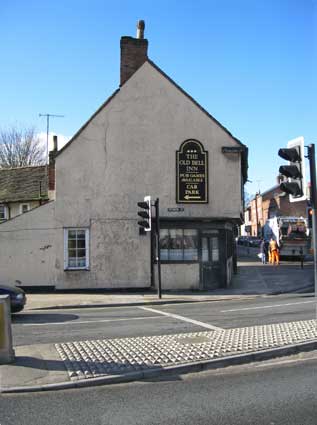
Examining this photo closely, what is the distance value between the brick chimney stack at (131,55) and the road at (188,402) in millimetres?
16228

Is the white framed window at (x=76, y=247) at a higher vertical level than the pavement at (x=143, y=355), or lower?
higher

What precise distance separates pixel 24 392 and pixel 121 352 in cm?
200

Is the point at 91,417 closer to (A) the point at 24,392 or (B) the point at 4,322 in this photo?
(A) the point at 24,392

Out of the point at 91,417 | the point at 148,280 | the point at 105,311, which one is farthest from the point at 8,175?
the point at 91,417

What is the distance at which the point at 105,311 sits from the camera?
14.5 metres

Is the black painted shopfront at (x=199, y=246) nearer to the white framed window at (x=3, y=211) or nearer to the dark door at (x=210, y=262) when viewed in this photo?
the dark door at (x=210, y=262)

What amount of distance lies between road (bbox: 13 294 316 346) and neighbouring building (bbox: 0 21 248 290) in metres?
4.31

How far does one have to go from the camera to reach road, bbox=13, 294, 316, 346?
1022 cm

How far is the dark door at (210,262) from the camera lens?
20.3 m

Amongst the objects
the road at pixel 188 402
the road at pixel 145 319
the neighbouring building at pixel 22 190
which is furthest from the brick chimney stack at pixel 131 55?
the road at pixel 188 402

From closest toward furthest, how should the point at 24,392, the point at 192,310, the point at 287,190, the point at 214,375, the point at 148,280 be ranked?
the point at 24,392
the point at 214,375
the point at 287,190
the point at 192,310
the point at 148,280

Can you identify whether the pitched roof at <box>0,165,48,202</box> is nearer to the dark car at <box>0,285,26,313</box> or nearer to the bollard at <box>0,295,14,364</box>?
the dark car at <box>0,285,26,313</box>

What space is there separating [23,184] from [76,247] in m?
15.5

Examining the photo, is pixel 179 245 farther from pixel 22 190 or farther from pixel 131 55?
pixel 22 190
